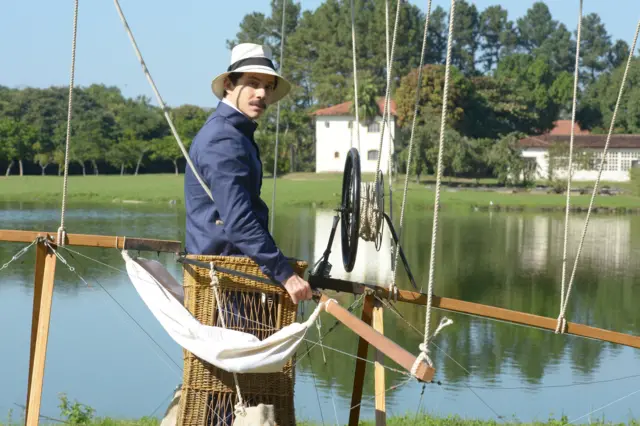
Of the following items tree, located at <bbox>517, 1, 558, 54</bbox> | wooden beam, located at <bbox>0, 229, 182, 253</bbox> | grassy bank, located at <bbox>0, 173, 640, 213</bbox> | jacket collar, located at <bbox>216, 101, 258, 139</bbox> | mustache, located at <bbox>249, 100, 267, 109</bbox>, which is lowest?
grassy bank, located at <bbox>0, 173, 640, 213</bbox>

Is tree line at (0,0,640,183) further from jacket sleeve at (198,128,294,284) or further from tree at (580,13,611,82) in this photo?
jacket sleeve at (198,128,294,284)

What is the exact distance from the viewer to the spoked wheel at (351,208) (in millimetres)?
5250

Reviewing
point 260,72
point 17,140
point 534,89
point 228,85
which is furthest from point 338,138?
point 260,72

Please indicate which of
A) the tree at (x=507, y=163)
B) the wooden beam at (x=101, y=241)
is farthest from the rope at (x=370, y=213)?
the tree at (x=507, y=163)

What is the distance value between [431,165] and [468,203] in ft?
50.4

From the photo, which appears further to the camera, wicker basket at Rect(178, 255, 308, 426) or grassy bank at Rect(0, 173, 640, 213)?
grassy bank at Rect(0, 173, 640, 213)

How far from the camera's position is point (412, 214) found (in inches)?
1745

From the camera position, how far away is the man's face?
4316mm

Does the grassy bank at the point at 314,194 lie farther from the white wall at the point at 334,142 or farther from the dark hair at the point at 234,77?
the dark hair at the point at 234,77

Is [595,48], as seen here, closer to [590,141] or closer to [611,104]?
[611,104]

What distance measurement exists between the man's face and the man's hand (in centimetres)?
75

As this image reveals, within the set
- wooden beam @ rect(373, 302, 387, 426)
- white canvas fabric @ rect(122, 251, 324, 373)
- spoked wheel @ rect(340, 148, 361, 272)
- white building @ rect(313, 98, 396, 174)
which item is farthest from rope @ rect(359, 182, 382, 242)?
white building @ rect(313, 98, 396, 174)

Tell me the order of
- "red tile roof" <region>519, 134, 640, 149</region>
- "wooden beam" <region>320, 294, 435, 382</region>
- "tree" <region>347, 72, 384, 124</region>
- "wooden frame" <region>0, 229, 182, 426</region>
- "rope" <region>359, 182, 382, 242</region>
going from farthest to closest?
"red tile roof" <region>519, 134, 640, 149</region> → "tree" <region>347, 72, 384, 124</region> → "rope" <region>359, 182, 382, 242</region> → "wooden frame" <region>0, 229, 182, 426</region> → "wooden beam" <region>320, 294, 435, 382</region>

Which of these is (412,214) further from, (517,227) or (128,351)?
(128,351)
